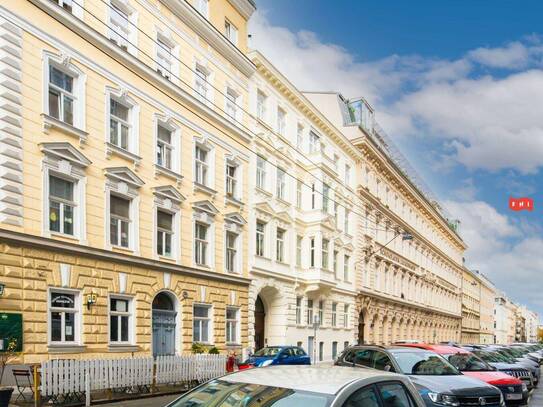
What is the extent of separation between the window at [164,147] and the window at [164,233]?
203cm

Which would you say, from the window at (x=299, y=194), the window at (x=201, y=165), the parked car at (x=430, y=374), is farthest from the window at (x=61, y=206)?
the window at (x=299, y=194)

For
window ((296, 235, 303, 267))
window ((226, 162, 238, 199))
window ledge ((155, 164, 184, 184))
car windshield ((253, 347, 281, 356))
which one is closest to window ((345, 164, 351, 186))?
window ((296, 235, 303, 267))

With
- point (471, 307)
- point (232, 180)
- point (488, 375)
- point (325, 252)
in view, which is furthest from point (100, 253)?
point (471, 307)

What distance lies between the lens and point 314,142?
37.1 meters

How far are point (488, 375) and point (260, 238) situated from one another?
17.3 m

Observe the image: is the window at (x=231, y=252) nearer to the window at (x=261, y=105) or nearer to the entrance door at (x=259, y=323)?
the entrance door at (x=259, y=323)

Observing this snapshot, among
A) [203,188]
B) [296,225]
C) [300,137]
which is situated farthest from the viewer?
[300,137]

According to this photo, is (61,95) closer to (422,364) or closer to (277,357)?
(277,357)

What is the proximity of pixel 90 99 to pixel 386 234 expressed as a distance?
120ft

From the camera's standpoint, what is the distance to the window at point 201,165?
24.8 m

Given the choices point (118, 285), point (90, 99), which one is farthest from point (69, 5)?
point (118, 285)

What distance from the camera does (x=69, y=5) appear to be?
1852cm

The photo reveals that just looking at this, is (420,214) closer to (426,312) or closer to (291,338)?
(426,312)

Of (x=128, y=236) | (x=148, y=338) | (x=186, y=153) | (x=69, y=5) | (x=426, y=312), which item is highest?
(x=69, y=5)
